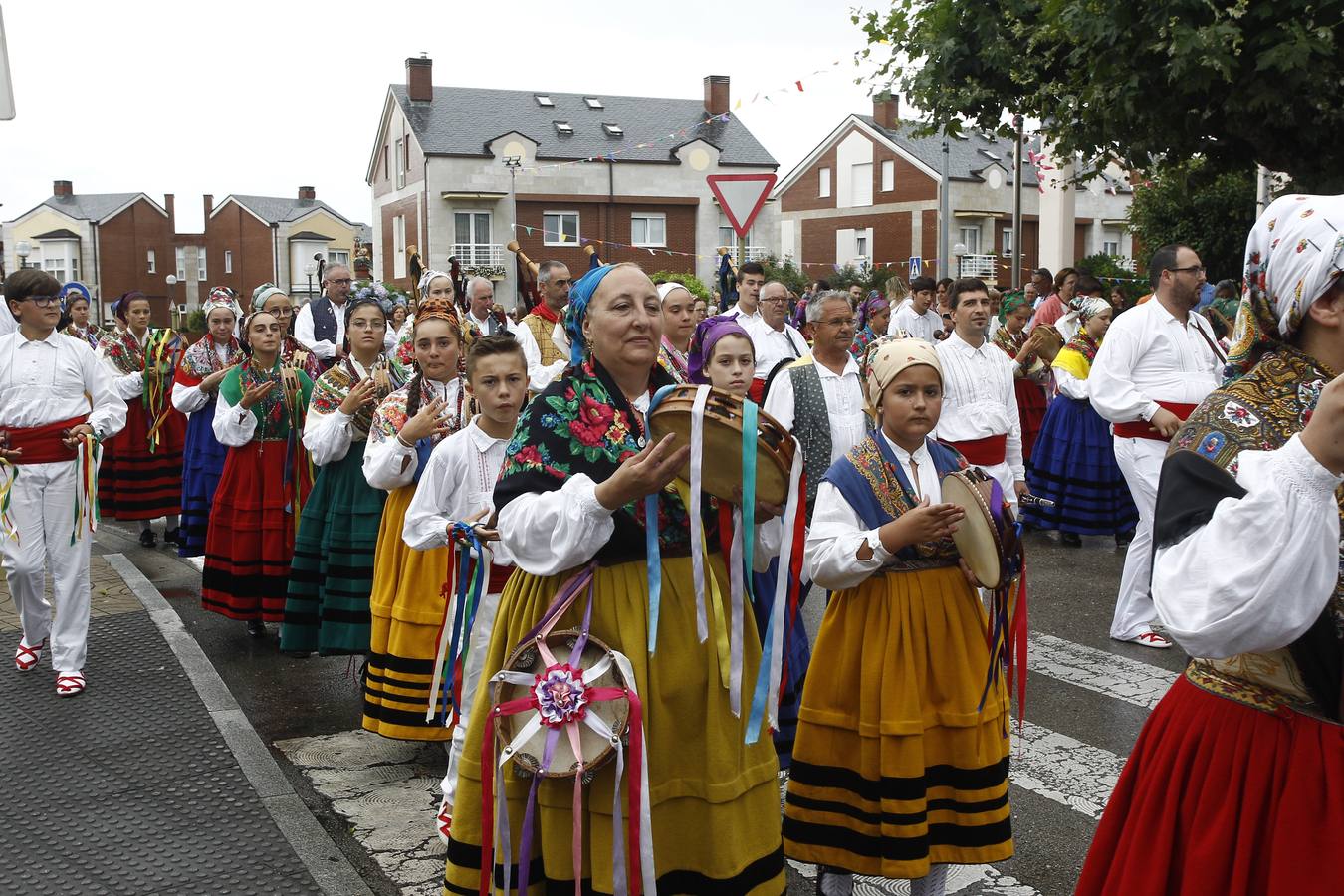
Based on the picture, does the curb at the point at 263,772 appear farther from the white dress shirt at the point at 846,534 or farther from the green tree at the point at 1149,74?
the green tree at the point at 1149,74

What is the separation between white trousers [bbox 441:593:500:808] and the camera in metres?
4.53

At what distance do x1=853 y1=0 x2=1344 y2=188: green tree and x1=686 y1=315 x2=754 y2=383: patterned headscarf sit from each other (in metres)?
5.78

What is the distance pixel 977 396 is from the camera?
306 inches

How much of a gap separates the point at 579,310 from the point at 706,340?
314cm

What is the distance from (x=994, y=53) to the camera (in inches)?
540

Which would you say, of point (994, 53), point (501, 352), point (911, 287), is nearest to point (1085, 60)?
point (994, 53)

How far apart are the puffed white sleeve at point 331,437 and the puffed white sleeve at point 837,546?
328 centimetres

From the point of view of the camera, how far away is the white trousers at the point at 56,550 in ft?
22.7

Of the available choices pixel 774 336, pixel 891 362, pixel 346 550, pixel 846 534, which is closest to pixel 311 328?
pixel 774 336

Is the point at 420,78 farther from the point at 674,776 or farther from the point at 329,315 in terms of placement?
the point at 674,776

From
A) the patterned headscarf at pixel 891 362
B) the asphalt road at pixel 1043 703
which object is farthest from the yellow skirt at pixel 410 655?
the patterned headscarf at pixel 891 362

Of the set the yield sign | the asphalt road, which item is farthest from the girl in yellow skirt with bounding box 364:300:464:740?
the yield sign

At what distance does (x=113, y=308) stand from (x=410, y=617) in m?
10.3

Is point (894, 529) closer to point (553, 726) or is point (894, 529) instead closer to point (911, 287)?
point (553, 726)
